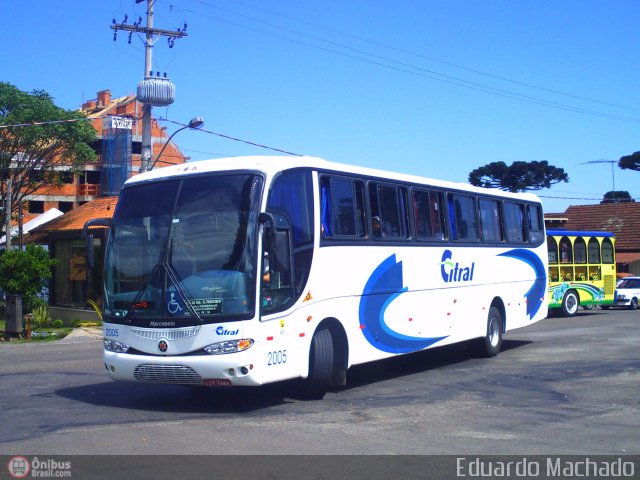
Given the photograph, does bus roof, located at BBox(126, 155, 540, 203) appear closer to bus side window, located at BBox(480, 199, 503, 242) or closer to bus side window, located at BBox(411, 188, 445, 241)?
bus side window, located at BBox(411, 188, 445, 241)

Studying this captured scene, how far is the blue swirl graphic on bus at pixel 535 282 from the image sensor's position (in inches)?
760

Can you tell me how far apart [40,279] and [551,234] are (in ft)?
61.6

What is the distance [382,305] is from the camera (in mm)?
13641

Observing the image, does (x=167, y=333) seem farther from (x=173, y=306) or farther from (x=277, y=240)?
(x=277, y=240)

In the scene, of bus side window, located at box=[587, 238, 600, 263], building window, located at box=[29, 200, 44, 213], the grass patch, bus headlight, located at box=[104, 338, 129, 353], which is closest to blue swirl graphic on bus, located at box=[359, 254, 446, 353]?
bus headlight, located at box=[104, 338, 129, 353]

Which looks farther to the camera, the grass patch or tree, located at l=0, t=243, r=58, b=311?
tree, located at l=0, t=243, r=58, b=311

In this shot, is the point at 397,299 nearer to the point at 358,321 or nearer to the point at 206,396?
the point at 358,321

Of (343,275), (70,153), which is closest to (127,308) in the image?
(343,275)

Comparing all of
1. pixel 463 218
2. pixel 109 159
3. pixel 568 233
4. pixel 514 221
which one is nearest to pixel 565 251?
pixel 568 233

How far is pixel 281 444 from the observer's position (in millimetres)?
8812

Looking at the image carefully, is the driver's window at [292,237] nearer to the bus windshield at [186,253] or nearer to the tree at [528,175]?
the bus windshield at [186,253]

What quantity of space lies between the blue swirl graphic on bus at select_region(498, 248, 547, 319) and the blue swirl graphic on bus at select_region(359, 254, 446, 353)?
19.1ft

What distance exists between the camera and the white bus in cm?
1053

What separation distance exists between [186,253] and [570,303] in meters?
24.1
